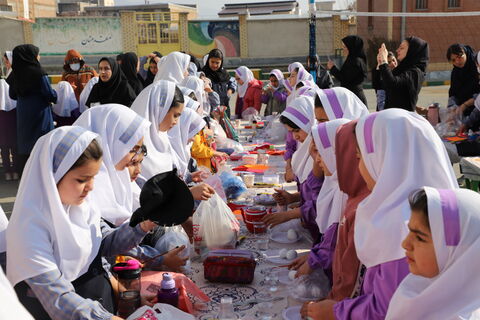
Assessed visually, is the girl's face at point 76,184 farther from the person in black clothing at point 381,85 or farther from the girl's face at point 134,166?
the person in black clothing at point 381,85

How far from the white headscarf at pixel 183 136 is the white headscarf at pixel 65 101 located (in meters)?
3.20

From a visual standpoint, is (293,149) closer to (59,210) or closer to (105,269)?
(105,269)

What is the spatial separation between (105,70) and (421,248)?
19.1 feet

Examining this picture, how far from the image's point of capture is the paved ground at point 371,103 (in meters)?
6.43

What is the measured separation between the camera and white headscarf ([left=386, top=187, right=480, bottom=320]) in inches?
62.1

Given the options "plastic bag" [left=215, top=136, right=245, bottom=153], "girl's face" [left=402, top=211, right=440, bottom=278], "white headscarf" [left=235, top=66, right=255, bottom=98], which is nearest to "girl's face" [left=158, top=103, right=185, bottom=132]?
"plastic bag" [left=215, top=136, right=245, bottom=153]

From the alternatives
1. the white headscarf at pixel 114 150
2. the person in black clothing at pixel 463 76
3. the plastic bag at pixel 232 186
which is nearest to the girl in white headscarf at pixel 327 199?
the white headscarf at pixel 114 150

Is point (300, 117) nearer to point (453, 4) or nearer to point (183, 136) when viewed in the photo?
point (183, 136)

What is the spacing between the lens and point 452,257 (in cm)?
162

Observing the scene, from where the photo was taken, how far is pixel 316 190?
340 cm

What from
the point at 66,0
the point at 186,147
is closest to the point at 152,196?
the point at 186,147

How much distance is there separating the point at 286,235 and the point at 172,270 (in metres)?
0.90

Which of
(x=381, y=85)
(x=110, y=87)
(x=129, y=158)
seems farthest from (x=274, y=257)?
(x=381, y=85)

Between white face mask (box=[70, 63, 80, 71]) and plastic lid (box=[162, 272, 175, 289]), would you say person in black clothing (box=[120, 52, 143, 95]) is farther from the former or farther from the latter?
plastic lid (box=[162, 272, 175, 289])
